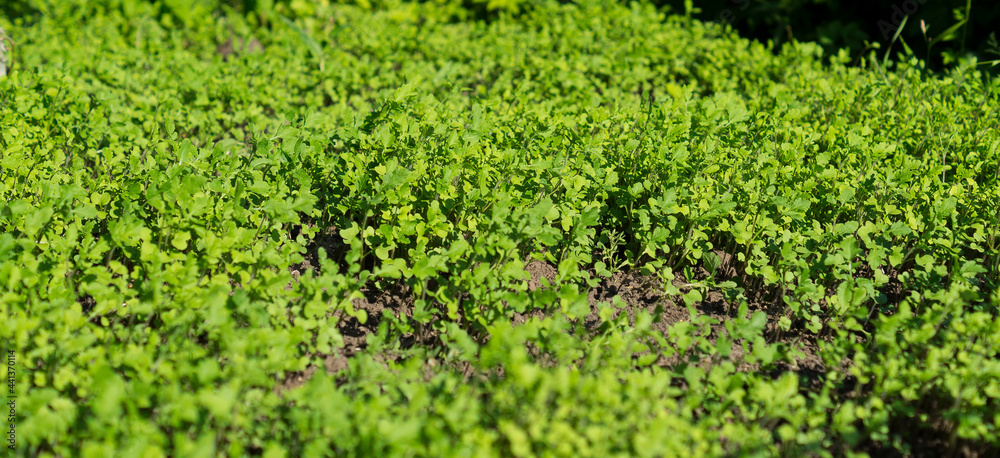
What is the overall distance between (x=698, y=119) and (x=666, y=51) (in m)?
2.31

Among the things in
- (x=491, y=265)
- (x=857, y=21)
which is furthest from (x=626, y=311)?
(x=857, y=21)

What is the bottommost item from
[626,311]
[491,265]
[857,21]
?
[626,311]

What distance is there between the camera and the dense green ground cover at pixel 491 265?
1971 mm

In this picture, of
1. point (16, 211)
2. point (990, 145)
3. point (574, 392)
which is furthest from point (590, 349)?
point (990, 145)

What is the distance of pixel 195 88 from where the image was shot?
4336mm

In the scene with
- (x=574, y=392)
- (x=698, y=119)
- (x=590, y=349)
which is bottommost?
(x=590, y=349)

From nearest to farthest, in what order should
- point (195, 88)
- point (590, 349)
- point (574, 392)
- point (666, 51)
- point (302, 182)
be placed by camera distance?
point (574, 392)
point (590, 349)
point (302, 182)
point (195, 88)
point (666, 51)

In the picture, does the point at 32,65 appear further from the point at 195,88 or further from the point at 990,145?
the point at 990,145

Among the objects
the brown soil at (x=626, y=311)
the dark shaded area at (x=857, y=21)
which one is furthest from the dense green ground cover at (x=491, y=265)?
the dark shaded area at (x=857, y=21)

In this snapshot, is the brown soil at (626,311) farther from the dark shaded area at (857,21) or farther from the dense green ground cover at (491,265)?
the dark shaded area at (857,21)

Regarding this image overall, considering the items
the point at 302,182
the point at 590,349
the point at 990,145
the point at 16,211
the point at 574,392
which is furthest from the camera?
the point at 990,145

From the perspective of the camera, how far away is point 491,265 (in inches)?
110

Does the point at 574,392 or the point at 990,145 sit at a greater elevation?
the point at 990,145

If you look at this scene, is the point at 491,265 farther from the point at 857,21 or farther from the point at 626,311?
the point at 857,21
